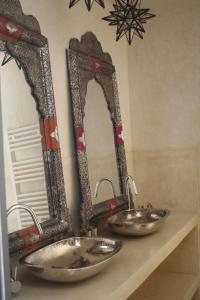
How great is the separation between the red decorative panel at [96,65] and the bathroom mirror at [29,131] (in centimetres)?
Result: 48

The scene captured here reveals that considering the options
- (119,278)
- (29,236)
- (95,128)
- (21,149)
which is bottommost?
(119,278)

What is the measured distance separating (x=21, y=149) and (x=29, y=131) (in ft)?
0.32

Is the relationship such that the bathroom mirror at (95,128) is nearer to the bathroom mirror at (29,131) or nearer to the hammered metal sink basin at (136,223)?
the hammered metal sink basin at (136,223)

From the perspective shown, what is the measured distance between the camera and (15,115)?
163 cm

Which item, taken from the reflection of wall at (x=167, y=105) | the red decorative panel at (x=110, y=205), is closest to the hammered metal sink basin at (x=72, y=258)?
the red decorative panel at (x=110, y=205)

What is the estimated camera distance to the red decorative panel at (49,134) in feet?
5.80

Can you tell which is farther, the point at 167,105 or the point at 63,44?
the point at 167,105

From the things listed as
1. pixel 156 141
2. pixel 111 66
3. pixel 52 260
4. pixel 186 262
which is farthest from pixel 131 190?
pixel 52 260

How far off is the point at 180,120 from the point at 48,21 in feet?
4.05

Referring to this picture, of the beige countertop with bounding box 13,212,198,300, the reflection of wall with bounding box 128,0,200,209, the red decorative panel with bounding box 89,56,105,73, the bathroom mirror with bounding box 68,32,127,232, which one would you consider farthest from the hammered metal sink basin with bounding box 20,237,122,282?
the reflection of wall with bounding box 128,0,200,209

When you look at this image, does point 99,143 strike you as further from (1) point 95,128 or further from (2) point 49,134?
(2) point 49,134

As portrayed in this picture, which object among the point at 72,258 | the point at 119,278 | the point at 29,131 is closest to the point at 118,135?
the point at 29,131

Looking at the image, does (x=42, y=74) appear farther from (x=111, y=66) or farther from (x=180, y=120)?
(x=180, y=120)

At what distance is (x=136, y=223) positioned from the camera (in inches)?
79.0
